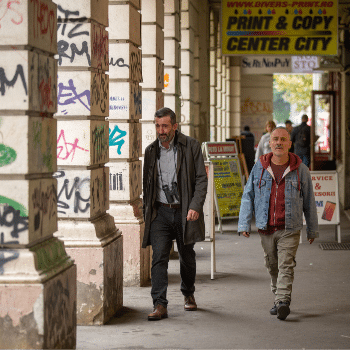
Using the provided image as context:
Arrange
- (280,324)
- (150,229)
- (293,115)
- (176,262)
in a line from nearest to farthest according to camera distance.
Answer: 1. (280,324)
2. (150,229)
3. (176,262)
4. (293,115)

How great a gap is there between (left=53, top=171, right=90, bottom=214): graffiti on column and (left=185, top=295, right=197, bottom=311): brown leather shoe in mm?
1361

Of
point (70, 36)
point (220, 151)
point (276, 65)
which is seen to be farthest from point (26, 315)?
point (276, 65)

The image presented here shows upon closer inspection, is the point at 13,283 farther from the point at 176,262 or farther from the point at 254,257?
the point at 254,257

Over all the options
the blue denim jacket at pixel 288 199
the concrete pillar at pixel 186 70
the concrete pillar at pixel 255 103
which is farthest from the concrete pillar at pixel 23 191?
the concrete pillar at pixel 255 103

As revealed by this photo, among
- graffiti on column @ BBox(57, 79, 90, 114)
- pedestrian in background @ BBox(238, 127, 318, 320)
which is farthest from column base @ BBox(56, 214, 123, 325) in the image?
pedestrian in background @ BBox(238, 127, 318, 320)

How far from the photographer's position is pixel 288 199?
20.4 feet

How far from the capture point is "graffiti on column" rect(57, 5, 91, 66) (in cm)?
641

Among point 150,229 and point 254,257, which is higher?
point 150,229

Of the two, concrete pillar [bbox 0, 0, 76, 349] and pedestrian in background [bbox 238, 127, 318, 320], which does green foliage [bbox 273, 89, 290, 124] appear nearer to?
pedestrian in background [bbox 238, 127, 318, 320]

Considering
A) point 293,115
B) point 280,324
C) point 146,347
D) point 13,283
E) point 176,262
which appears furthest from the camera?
point 293,115

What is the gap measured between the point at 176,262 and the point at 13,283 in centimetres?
505

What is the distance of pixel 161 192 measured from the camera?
6484 millimetres

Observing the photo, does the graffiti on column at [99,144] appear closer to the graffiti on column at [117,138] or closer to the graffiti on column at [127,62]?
the graffiti on column at [117,138]

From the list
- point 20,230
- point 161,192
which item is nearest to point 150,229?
point 161,192
